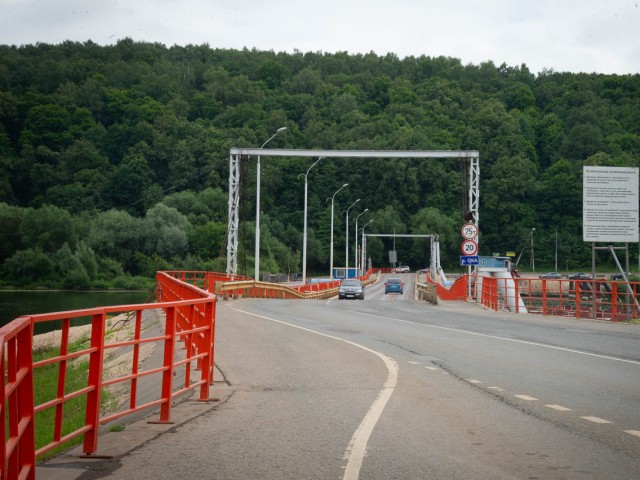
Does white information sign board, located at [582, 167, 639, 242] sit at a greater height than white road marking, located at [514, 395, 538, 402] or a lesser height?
greater

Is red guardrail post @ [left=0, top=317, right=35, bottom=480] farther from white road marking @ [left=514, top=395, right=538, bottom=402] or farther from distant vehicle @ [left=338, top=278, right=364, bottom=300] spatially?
distant vehicle @ [left=338, top=278, right=364, bottom=300]

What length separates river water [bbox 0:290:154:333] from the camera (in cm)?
6400

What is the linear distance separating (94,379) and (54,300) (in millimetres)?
72128

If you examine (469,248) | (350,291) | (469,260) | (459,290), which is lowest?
(350,291)

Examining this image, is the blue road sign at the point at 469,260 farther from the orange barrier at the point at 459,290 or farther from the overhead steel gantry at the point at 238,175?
the overhead steel gantry at the point at 238,175

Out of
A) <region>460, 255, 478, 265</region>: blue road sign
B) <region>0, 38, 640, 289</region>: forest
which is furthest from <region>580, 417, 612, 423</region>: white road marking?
<region>0, 38, 640, 289</region>: forest

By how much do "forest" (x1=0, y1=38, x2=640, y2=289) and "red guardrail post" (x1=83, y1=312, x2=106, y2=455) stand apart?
89.6m

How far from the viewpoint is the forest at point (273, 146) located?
356 feet

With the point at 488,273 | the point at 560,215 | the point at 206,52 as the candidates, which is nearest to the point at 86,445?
the point at 488,273

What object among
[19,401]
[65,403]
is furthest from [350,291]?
[19,401]

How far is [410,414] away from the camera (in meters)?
9.87

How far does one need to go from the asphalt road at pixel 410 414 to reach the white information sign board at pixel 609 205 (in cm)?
1710

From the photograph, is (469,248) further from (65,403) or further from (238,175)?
(65,403)

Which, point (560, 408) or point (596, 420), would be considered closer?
point (596, 420)
